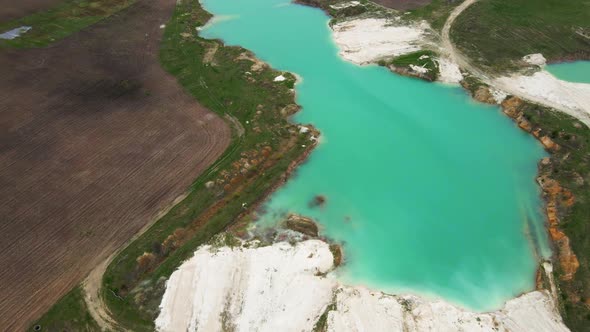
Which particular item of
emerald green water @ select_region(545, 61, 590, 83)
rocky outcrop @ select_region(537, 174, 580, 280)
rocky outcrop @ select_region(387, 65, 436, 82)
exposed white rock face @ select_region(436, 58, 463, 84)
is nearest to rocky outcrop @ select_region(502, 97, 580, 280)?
rocky outcrop @ select_region(537, 174, 580, 280)

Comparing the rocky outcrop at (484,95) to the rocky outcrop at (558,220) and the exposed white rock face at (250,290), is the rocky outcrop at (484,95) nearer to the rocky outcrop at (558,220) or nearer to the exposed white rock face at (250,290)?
the rocky outcrop at (558,220)

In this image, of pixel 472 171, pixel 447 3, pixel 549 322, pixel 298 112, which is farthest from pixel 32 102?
pixel 447 3

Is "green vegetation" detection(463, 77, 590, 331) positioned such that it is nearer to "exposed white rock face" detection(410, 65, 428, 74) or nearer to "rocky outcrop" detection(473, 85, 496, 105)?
"rocky outcrop" detection(473, 85, 496, 105)

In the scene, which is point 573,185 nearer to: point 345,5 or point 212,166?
point 212,166

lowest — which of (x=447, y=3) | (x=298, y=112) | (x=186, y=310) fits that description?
(x=186, y=310)

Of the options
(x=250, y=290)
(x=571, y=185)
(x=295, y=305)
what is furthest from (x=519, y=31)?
(x=250, y=290)

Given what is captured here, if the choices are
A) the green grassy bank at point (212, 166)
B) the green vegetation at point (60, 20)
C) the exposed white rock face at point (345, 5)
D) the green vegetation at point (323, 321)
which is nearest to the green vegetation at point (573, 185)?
the green vegetation at point (323, 321)

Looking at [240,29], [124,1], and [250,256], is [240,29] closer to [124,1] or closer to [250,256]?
[124,1]
